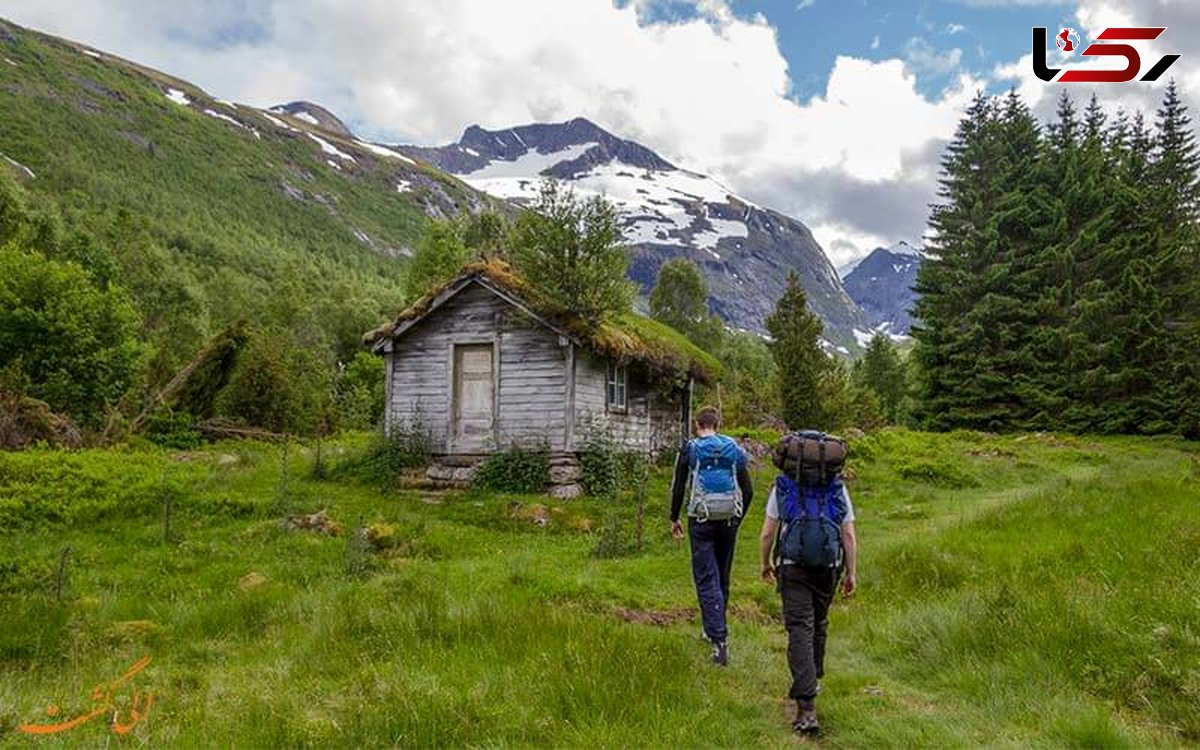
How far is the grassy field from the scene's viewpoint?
4.77 meters

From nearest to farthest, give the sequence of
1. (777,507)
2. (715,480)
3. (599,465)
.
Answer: (777,507) < (715,480) < (599,465)

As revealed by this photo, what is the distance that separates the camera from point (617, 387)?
19.8 m

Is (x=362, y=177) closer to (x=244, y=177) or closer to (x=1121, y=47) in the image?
(x=244, y=177)

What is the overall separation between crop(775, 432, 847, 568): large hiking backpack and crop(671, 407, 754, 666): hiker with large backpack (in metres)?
1.06

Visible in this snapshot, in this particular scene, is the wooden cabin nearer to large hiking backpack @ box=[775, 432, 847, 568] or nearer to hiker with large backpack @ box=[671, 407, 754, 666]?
hiker with large backpack @ box=[671, 407, 754, 666]

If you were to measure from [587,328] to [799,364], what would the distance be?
15452mm

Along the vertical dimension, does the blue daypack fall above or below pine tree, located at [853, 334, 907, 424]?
below

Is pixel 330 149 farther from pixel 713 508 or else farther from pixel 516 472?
pixel 713 508

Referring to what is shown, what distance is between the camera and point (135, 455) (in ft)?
59.3

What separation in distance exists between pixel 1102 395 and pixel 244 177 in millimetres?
142940

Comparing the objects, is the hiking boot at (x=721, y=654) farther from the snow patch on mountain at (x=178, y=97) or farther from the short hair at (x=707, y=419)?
the snow patch on mountain at (x=178, y=97)

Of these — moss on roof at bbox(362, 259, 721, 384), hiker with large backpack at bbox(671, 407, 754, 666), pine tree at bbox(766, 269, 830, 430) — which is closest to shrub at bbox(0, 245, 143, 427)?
moss on roof at bbox(362, 259, 721, 384)

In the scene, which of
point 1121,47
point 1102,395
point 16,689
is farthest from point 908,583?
Result: point 1102,395

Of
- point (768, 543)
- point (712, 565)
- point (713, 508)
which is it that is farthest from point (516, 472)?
point (768, 543)
